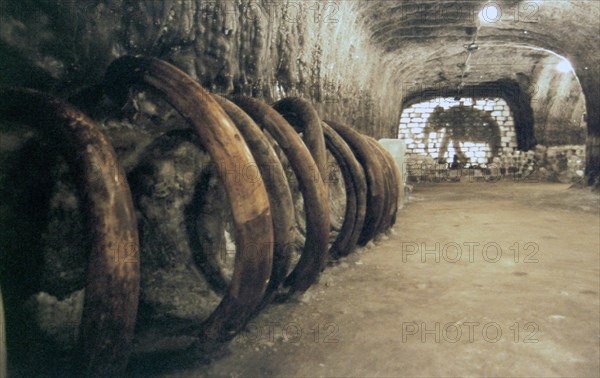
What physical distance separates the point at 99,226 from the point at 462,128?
15603 mm

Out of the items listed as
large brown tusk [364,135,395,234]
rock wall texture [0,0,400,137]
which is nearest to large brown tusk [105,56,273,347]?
rock wall texture [0,0,400,137]

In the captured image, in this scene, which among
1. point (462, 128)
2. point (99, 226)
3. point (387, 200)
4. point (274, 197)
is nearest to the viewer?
point (99, 226)

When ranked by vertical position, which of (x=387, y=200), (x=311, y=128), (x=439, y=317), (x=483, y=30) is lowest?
(x=439, y=317)

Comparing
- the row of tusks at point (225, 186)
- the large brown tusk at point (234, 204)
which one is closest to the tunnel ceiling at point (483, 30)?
the row of tusks at point (225, 186)

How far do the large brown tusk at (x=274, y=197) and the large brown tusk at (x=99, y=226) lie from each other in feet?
1.97

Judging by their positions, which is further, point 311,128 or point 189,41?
point 311,128

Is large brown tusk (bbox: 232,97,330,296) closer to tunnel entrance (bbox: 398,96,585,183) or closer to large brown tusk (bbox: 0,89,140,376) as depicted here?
large brown tusk (bbox: 0,89,140,376)

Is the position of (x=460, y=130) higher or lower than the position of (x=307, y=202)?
higher

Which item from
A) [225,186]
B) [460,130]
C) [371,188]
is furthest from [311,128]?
[460,130]

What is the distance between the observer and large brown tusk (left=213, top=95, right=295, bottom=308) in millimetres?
1596

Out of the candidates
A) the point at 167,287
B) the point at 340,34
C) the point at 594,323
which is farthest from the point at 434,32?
the point at 167,287

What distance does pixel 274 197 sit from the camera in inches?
65.8

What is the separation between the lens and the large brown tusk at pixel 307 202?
1.82 metres

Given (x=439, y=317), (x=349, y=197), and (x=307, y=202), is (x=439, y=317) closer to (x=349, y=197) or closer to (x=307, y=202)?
(x=307, y=202)
